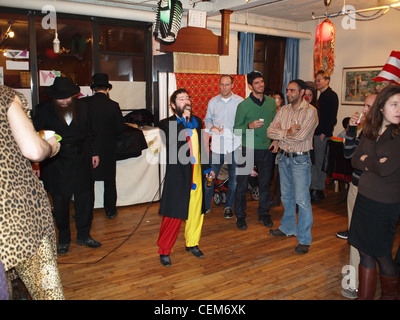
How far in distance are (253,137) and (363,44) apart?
4426 mm

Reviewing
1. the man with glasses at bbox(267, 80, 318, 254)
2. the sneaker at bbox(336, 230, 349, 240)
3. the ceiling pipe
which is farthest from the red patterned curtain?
the sneaker at bbox(336, 230, 349, 240)

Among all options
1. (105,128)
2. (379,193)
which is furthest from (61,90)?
(379,193)

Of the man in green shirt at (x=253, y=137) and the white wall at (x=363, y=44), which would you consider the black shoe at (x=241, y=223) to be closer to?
the man in green shirt at (x=253, y=137)

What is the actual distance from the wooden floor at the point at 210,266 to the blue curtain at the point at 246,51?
162 inches

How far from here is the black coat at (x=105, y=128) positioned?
177 inches

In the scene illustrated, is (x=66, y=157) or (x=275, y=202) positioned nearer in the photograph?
(x=66, y=157)

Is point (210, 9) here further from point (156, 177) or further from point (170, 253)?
point (170, 253)

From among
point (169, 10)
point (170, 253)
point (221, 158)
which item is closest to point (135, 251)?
point (170, 253)

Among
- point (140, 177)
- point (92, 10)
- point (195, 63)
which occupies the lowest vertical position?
point (140, 177)

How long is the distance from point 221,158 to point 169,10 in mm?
1983

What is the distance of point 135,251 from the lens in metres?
3.94

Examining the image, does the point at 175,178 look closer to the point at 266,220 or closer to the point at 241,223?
the point at 241,223

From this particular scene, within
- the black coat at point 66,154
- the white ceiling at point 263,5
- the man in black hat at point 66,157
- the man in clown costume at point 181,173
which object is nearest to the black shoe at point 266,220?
the man in clown costume at point 181,173

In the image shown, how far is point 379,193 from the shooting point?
8.14 feet
